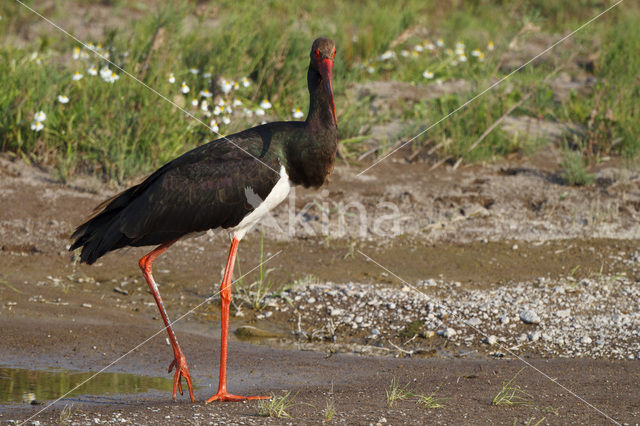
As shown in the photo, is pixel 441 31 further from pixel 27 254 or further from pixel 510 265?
pixel 27 254

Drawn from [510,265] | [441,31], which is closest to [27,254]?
[510,265]

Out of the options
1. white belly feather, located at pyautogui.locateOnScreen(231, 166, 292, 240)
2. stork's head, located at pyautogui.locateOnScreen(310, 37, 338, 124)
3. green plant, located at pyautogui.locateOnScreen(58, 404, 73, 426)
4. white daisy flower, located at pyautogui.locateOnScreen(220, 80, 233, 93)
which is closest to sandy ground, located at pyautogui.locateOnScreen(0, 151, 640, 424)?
green plant, located at pyautogui.locateOnScreen(58, 404, 73, 426)

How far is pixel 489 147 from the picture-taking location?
870 cm

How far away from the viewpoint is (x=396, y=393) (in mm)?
4410

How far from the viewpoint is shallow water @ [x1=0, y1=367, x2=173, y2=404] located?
462 cm

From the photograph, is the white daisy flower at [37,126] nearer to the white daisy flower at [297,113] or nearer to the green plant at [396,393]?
the white daisy flower at [297,113]

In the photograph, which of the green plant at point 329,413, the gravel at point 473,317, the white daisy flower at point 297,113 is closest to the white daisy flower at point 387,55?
the white daisy flower at point 297,113

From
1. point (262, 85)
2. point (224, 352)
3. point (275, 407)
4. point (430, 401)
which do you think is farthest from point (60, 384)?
point (262, 85)

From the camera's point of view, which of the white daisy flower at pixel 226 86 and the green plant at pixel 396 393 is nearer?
the green plant at pixel 396 393

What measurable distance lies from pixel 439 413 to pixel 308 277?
229 cm

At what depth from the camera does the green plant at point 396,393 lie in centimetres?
426

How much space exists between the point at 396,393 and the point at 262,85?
525 cm

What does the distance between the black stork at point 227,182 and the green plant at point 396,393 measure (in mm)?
970

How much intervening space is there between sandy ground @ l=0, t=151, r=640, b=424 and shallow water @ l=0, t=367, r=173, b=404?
0.08 m
